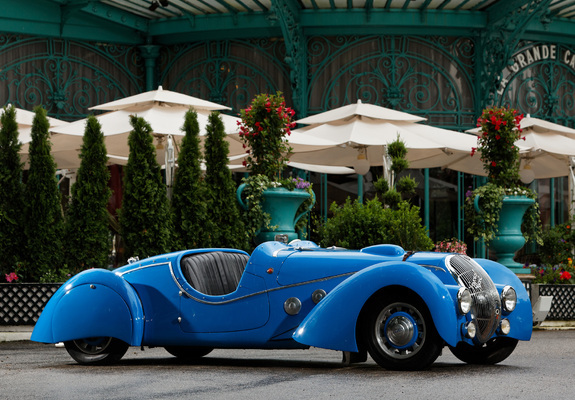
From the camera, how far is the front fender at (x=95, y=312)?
7.25m

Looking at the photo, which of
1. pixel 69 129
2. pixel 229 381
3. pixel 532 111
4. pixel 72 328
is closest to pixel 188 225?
pixel 69 129

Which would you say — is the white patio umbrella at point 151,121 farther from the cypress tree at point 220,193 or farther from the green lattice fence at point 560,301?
the green lattice fence at point 560,301

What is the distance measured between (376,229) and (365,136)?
13.2ft

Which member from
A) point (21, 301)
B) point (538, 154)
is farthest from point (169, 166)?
point (538, 154)

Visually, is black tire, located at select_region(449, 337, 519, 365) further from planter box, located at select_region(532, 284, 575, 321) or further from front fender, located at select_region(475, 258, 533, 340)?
planter box, located at select_region(532, 284, 575, 321)

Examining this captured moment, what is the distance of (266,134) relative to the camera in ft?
40.5

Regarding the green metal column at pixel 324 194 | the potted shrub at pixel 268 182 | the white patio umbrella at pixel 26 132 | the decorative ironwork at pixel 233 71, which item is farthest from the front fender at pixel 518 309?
the decorative ironwork at pixel 233 71

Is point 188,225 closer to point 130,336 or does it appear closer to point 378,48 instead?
point 130,336

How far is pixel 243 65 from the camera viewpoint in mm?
21016

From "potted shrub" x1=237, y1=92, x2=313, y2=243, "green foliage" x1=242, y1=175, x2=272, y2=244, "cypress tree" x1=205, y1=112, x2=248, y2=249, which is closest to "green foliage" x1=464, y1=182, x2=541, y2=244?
"potted shrub" x1=237, y1=92, x2=313, y2=243

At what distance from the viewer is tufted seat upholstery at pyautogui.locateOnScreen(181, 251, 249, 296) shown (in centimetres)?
745

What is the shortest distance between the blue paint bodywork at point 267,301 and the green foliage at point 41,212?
3.71 metres

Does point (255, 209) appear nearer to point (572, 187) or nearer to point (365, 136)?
point (365, 136)

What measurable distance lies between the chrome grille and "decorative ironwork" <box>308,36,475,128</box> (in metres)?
14.1
